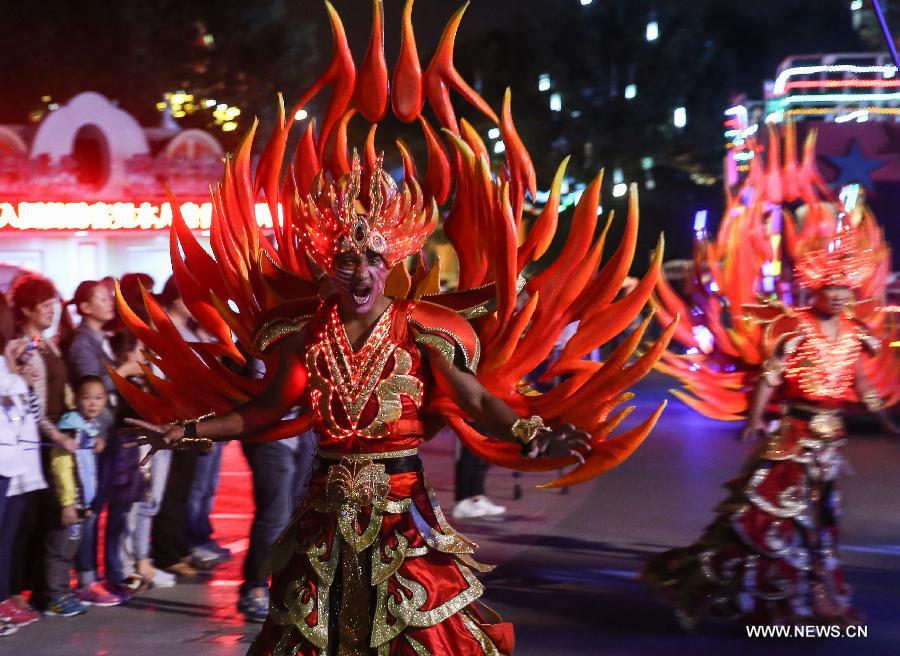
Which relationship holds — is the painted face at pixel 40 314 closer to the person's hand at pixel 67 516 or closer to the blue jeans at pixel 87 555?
the person's hand at pixel 67 516

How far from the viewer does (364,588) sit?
4.22 metres

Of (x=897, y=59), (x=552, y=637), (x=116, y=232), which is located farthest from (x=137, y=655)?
(x=116, y=232)

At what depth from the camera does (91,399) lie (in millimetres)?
7270

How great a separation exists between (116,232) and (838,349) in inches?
661

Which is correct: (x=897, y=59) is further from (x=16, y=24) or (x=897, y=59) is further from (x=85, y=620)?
(x=16, y=24)

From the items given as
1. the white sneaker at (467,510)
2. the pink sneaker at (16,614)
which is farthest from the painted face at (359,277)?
the white sneaker at (467,510)

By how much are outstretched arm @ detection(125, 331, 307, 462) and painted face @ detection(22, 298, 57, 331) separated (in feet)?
9.25

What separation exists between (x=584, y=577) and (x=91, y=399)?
126 inches

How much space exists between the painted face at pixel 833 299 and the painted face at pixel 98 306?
4.10 metres

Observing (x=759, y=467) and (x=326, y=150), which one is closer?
(x=326, y=150)

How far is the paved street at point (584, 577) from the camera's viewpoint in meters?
6.48

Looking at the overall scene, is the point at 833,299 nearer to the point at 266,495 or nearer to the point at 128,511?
the point at 266,495

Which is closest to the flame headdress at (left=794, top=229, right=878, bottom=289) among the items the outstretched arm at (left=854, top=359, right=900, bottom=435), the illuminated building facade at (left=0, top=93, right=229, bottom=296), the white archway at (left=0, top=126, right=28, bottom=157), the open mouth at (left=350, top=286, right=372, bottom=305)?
the outstretched arm at (left=854, top=359, right=900, bottom=435)

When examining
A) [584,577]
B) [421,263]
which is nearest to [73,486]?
[421,263]
